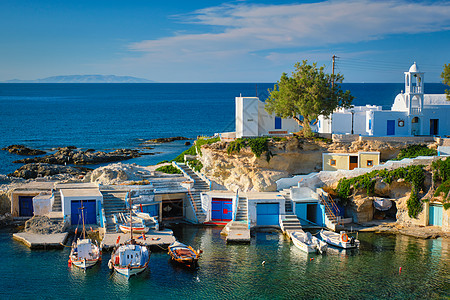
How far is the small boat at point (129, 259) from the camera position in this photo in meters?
31.5

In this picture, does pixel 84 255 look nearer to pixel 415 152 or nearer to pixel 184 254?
pixel 184 254

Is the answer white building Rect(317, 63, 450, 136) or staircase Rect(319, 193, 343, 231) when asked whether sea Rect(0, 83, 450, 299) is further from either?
white building Rect(317, 63, 450, 136)

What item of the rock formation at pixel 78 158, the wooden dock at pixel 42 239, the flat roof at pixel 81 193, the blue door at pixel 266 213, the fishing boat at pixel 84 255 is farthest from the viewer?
the rock formation at pixel 78 158

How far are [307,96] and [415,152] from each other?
37.6 ft

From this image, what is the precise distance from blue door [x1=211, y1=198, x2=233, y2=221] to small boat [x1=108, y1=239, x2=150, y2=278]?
1118cm

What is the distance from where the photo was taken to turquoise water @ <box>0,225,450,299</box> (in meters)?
29.2

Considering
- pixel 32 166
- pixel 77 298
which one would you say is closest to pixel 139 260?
pixel 77 298

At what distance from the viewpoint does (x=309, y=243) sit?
119ft

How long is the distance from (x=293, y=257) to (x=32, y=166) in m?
40.2

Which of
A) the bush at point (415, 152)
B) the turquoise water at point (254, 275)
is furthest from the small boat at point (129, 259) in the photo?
the bush at point (415, 152)

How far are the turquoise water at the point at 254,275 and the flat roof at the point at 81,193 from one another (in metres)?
6.17

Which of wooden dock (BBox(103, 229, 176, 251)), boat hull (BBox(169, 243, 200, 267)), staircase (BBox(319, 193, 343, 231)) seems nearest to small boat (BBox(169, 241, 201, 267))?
boat hull (BBox(169, 243, 200, 267))

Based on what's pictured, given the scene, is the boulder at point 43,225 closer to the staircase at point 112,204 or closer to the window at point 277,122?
the staircase at point 112,204

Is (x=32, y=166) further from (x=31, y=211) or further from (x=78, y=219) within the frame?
(x=78, y=219)
